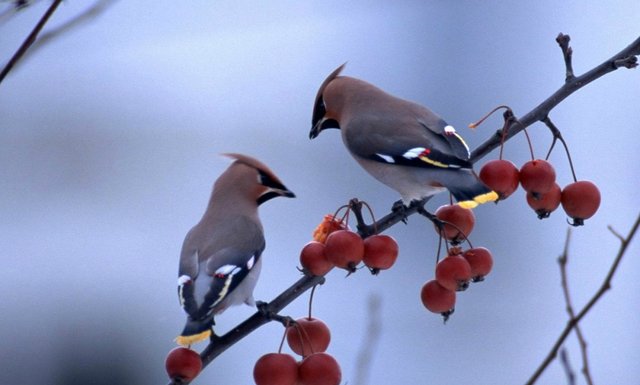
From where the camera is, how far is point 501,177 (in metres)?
2.62

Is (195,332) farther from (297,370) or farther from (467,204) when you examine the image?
(467,204)

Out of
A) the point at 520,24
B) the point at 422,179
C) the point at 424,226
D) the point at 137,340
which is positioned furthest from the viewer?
the point at 520,24

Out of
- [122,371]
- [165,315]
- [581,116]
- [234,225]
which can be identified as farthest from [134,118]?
[234,225]

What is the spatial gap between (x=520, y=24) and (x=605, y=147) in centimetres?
220

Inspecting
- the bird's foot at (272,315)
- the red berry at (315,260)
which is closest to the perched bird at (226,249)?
the bird's foot at (272,315)

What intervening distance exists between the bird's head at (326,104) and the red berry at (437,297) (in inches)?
42.6

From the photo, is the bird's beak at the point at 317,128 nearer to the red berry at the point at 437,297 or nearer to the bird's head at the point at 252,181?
the bird's head at the point at 252,181

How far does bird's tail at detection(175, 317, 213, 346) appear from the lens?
253cm

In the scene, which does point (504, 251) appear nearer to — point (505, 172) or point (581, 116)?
point (581, 116)

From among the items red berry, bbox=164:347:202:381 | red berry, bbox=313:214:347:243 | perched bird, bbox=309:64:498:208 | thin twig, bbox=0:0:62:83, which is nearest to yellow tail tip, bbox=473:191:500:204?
perched bird, bbox=309:64:498:208

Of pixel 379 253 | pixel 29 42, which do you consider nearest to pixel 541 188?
pixel 379 253

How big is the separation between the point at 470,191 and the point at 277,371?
705 millimetres

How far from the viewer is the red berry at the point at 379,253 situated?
2529 millimetres

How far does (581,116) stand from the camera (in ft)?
28.9
